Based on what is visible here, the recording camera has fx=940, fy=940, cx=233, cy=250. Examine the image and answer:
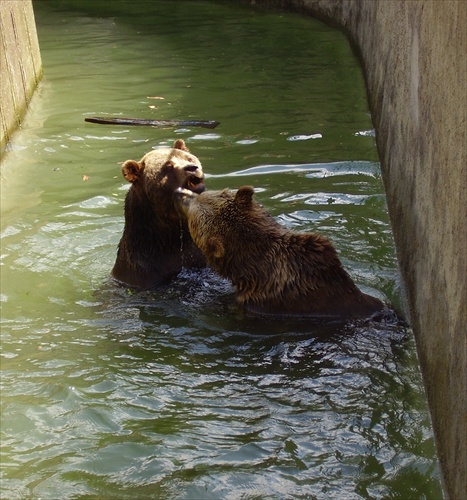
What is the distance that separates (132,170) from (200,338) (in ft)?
6.04

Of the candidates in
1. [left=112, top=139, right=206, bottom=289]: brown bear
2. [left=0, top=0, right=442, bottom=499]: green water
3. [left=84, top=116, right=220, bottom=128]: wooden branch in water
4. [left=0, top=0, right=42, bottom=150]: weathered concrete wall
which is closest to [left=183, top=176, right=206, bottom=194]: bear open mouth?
[left=112, top=139, right=206, bottom=289]: brown bear

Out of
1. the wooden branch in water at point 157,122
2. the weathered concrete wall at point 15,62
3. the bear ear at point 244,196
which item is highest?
the weathered concrete wall at point 15,62

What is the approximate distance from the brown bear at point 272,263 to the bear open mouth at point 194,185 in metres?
0.81

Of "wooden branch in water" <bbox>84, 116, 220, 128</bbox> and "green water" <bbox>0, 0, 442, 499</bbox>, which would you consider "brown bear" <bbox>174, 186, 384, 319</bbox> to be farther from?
"wooden branch in water" <bbox>84, 116, 220, 128</bbox>

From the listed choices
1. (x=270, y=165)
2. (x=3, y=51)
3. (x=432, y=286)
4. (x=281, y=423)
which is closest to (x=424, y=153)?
(x=432, y=286)

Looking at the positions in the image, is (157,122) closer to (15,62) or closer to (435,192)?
(15,62)

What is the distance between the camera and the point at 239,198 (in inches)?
294

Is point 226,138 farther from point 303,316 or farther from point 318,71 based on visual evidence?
point 303,316

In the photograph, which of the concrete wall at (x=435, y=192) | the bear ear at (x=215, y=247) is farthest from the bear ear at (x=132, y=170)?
the concrete wall at (x=435, y=192)

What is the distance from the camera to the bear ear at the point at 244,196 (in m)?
7.36

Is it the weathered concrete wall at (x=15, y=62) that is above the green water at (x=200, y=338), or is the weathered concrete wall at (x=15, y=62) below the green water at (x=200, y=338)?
above

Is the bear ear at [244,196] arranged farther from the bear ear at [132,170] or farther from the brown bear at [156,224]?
the bear ear at [132,170]

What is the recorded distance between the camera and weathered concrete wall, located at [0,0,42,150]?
42.8 feet

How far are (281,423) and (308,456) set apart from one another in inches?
17.6
